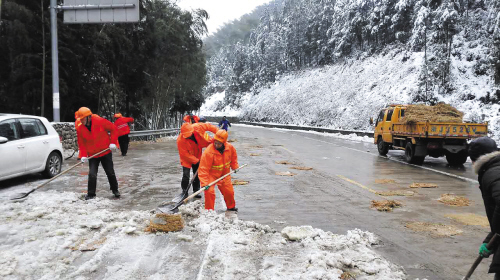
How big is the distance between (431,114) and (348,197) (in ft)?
23.6

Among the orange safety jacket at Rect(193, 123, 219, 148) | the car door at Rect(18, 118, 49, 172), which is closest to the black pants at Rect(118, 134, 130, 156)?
the car door at Rect(18, 118, 49, 172)

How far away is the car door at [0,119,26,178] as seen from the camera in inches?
327

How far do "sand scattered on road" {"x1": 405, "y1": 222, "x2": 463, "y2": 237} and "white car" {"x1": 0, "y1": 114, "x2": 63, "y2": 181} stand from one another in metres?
7.64

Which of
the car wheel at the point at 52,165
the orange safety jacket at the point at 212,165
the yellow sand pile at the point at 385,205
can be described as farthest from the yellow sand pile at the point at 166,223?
the car wheel at the point at 52,165

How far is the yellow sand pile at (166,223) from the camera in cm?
545

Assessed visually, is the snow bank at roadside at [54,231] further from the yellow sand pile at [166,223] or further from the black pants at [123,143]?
the black pants at [123,143]

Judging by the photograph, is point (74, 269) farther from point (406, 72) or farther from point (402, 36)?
point (402, 36)

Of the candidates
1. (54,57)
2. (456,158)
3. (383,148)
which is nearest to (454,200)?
(456,158)

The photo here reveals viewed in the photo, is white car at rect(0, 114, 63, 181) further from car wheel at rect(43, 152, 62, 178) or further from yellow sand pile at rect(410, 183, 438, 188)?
yellow sand pile at rect(410, 183, 438, 188)

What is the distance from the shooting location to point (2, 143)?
820cm

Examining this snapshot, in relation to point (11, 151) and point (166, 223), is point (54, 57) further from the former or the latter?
point (166, 223)

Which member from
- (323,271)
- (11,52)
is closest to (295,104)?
(11,52)

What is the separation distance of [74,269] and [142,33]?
21926mm

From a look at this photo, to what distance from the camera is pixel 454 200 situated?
7688 millimetres
